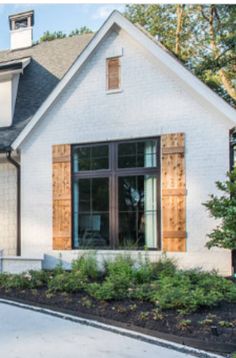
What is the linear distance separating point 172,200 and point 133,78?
8.76 ft

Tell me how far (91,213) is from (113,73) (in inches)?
119

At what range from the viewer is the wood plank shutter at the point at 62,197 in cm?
915

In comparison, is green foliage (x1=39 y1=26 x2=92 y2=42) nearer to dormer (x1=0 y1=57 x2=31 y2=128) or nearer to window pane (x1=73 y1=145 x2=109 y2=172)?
dormer (x1=0 y1=57 x2=31 y2=128)

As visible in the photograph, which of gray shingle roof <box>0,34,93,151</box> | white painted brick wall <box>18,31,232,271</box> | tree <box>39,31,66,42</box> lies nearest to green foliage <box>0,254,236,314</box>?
white painted brick wall <box>18,31,232,271</box>

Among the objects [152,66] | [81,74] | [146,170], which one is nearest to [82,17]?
[81,74]

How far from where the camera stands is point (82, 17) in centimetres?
1348

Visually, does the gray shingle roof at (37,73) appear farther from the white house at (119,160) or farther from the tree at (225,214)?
the tree at (225,214)

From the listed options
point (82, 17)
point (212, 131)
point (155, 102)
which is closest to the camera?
point (212, 131)

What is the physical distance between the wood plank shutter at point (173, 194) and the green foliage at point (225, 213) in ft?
2.49

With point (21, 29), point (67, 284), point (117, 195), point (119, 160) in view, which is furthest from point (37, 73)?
point (67, 284)

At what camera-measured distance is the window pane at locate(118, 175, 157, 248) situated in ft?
28.1

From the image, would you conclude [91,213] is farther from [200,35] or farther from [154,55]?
[200,35]

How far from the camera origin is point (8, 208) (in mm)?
10219

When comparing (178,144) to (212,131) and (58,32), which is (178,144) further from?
(58,32)
